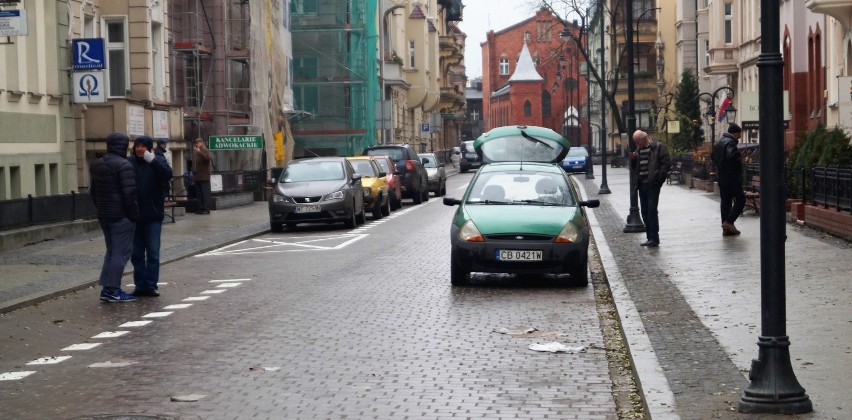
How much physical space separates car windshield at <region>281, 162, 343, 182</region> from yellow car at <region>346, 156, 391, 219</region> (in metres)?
2.03

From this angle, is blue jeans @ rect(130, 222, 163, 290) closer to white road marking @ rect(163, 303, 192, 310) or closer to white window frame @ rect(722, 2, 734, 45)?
white road marking @ rect(163, 303, 192, 310)

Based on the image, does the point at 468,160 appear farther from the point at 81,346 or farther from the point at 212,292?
the point at 81,346

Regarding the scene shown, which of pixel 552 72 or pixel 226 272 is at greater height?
pixel 552 72

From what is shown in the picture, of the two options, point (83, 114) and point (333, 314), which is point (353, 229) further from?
point (333, 314)

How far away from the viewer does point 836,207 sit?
2214 centimetres

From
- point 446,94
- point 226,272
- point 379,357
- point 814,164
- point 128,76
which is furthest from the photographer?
point 446,94

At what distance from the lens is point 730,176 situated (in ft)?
73.9

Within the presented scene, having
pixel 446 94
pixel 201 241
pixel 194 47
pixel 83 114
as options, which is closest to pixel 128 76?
pixel 83 114

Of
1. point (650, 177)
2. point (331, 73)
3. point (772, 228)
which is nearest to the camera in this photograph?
point (772, 228)

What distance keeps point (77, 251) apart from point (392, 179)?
50.7 ft

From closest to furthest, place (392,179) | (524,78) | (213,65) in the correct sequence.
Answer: (392,179), (213,65), (524,78)

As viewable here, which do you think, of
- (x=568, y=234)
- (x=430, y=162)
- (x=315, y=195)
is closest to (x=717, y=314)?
(x=568, y=234)

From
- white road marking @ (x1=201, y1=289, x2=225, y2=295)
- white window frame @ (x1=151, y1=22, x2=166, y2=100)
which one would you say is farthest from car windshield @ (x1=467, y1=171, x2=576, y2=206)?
white window frame @ (x1=151, y1=22, x2=166, y2=100)

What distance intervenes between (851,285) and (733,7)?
149 feet
